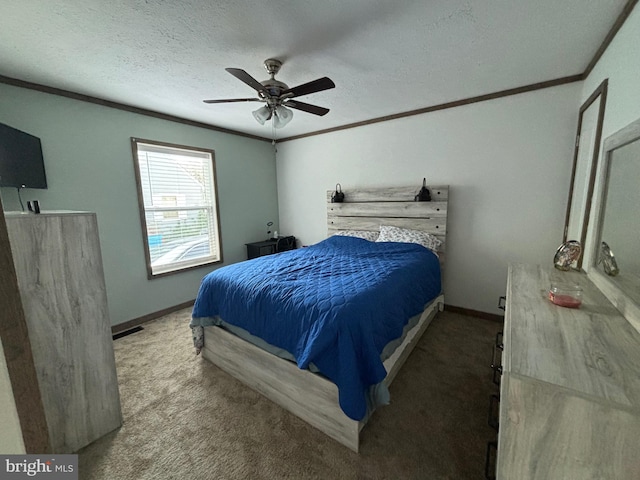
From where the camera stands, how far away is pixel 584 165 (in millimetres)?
2076

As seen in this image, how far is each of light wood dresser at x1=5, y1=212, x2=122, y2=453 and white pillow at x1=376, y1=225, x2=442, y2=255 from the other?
274 centimetres

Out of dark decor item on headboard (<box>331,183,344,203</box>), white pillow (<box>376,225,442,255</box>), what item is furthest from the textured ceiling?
white pillow (<box>376,225,442,255</box>)

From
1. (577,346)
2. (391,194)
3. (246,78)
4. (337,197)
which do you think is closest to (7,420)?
(577,346)

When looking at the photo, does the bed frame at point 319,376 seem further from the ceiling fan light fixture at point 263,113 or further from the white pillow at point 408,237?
the ceiling fan light fixture at point 263,113

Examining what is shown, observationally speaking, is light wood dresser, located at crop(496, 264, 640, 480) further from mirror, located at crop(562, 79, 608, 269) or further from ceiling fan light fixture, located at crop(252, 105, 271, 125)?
ceiling fan light fixture, located at crop(252, 105, 271, 125)

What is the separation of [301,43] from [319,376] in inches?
85.6

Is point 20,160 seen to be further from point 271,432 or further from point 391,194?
point 391,194

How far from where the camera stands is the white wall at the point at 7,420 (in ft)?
1.79

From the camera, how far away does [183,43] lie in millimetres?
1733

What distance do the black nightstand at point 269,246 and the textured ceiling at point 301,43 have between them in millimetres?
2120

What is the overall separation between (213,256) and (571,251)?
3.90 metres

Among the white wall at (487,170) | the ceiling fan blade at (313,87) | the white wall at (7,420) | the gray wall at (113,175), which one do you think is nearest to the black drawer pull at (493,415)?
the white wall at (487,170)

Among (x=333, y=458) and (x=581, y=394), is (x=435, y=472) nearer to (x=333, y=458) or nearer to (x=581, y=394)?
(x=333, y=458)

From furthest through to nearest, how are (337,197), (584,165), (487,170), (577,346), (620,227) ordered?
(337,197)
(487,170)
(584,165)
(620,227)
(577,346)
